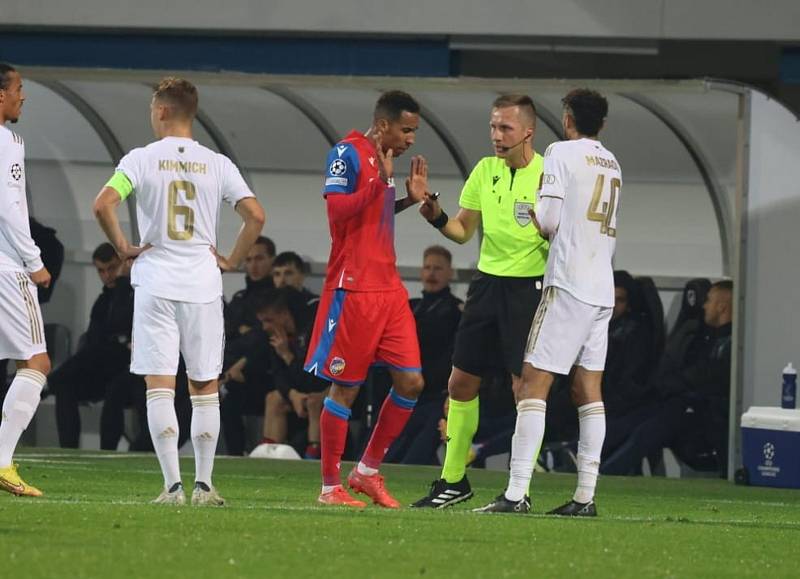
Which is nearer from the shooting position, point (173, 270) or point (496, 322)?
point (173, 270)

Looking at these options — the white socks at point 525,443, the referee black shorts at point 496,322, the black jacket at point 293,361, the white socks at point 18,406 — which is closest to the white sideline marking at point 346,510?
the white socks at point 525,443

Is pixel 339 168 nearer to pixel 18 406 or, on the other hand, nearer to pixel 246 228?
pixel 246 228

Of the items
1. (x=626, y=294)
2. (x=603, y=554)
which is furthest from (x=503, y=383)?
(x=603, y=554)

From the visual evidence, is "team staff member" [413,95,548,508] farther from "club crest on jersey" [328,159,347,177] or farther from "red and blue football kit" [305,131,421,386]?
"club crest on jersey" [328,159,347,177]

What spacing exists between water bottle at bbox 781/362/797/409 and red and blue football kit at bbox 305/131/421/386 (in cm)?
442

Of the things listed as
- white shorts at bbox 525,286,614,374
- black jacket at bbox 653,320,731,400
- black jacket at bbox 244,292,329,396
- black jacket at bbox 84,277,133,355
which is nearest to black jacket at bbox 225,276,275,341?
black jacket at bbox 244,292,329,396

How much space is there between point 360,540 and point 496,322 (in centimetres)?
237

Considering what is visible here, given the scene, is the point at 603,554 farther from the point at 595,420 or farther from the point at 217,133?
the point at 217,133

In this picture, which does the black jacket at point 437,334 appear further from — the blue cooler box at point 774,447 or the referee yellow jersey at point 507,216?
the referee yellow jersey at point 507,216

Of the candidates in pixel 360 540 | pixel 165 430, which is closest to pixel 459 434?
pixel 165 430

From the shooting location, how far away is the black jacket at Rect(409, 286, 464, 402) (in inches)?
A: 527

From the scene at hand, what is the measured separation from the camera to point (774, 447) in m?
12.3

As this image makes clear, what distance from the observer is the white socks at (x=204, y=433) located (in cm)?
838

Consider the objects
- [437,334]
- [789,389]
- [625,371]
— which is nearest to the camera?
[789,389]
